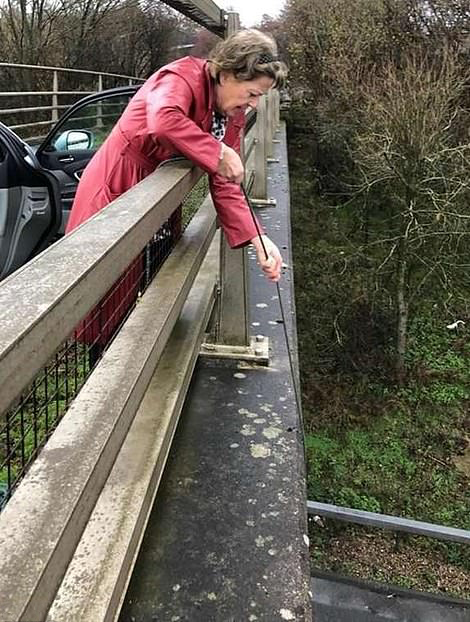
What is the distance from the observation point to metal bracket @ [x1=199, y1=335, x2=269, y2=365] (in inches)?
109

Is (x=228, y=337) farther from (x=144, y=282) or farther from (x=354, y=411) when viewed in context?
(x=354, y=411)

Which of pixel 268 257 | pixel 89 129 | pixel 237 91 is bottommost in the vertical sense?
pixel 268 257

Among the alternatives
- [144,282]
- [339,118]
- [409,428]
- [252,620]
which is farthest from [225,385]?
[339,118]

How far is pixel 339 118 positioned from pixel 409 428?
26.3ft

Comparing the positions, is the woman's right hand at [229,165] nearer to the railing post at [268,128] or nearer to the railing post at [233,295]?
the railing post at [233,295]

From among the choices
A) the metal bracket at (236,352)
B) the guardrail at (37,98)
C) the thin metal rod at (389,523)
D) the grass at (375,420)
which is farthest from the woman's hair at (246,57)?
the guardrail at (37,98)

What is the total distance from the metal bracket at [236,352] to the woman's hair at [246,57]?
122 centimetres

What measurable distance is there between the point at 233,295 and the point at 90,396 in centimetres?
163

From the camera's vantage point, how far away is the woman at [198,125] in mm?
1771

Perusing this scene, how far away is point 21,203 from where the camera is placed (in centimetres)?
405

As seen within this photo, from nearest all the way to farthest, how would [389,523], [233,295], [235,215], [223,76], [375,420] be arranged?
[223,76]
[235,215]
[233,295]
[389,523]
[375,420]

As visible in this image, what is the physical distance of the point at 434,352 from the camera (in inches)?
511

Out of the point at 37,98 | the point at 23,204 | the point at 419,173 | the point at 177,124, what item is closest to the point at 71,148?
the point at 23,204

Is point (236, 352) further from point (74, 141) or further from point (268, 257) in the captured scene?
point (74, 141)
